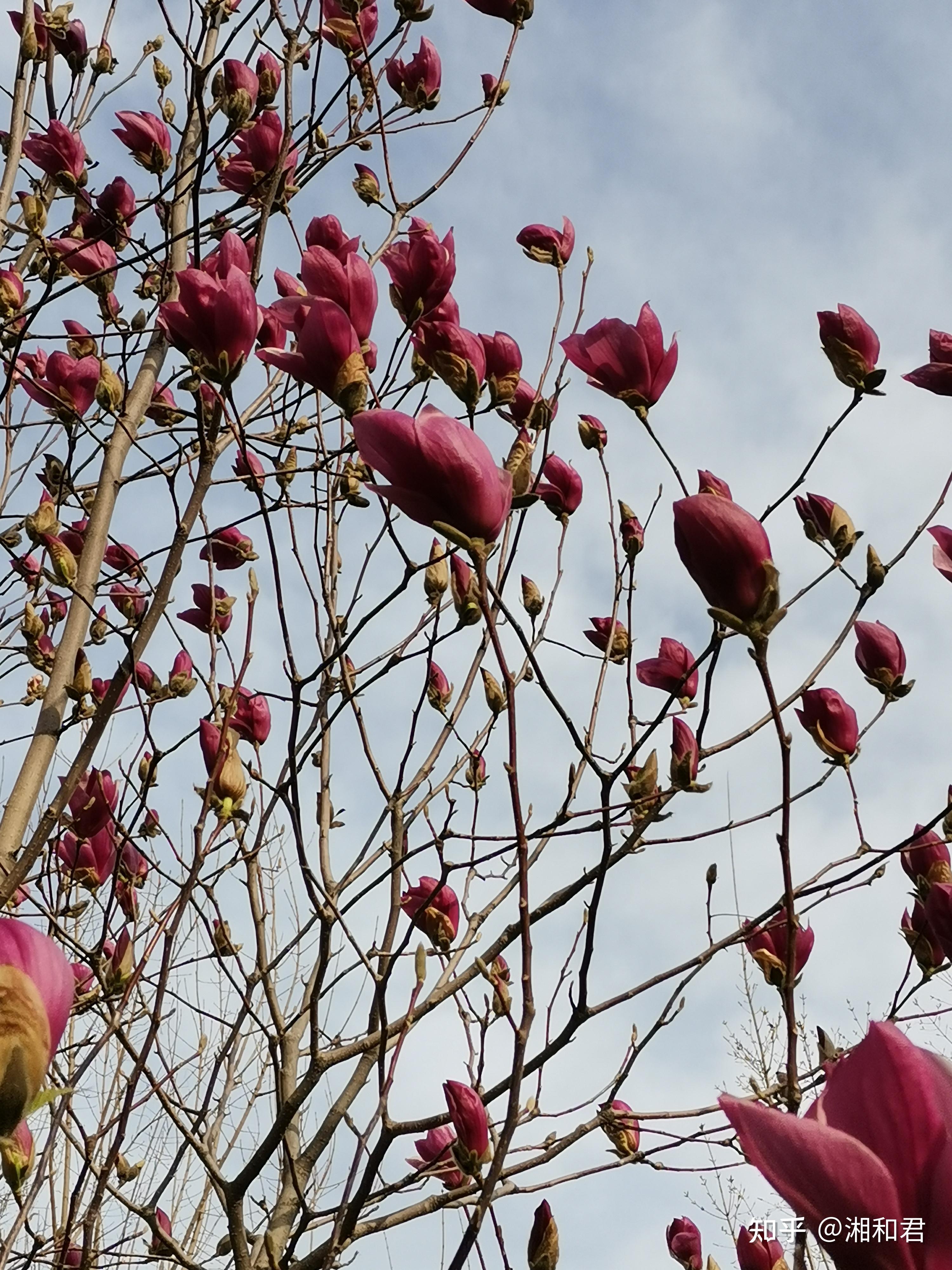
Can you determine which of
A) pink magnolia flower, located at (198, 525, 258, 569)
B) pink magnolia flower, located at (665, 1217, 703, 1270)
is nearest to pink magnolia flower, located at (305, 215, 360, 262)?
pink magnolia flower, located at (198, 525, 258, 569)

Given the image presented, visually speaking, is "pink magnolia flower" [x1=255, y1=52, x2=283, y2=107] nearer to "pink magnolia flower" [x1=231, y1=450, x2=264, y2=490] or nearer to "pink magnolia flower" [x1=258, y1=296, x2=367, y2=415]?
"pink magnolia flower" [x1=231, y1=450, x2=264, y2=490]

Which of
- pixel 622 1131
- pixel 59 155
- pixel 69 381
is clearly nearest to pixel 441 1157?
pixel 622 1131

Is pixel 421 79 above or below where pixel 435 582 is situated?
above

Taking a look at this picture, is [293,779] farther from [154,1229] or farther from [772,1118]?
[772,1118]

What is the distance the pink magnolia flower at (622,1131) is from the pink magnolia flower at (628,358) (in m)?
0.91

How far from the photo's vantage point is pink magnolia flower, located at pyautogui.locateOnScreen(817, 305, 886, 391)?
1370 mm

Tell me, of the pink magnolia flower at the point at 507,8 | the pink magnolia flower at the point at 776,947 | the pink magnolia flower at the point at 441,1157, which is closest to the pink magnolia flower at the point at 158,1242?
the pink magnolia flower at the point at 441,1157

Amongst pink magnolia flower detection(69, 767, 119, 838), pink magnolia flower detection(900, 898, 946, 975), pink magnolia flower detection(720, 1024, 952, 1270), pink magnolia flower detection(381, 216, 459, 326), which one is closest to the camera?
pink magnolia flower detection(720, 1024, 952, 1270)

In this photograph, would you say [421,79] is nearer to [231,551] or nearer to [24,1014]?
[231,551]

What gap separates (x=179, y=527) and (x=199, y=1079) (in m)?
2.46

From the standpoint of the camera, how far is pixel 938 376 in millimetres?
1418

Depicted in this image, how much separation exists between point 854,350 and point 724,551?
719mm

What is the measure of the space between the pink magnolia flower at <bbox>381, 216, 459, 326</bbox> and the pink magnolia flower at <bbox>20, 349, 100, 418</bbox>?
66 centimetres

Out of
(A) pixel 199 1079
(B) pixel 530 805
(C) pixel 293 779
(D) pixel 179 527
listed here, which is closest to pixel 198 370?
(D) pixel 179 527
